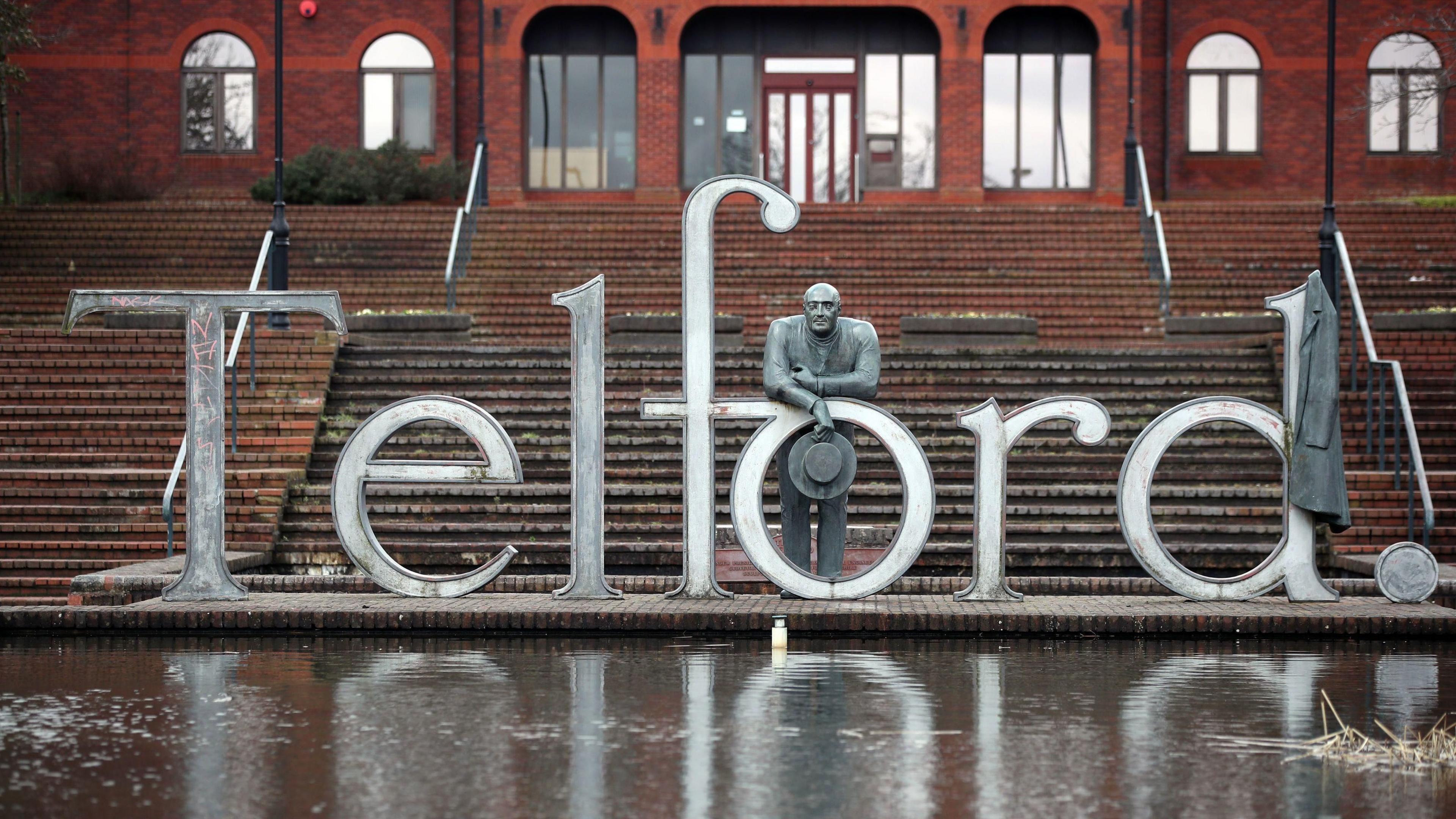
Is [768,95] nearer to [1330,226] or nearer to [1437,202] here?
[1437,202]

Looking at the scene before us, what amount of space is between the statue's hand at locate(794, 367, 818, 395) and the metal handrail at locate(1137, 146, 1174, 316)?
450 inches

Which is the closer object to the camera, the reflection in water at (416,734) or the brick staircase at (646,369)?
the reflection in water at (416,734)

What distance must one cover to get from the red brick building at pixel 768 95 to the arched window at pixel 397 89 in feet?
0.14

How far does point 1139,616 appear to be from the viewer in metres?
9.45

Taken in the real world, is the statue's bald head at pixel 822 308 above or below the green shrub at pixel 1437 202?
below

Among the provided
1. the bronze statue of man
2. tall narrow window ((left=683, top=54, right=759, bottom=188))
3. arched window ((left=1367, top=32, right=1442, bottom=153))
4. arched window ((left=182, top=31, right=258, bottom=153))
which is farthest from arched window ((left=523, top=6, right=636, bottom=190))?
the bronze statue of man

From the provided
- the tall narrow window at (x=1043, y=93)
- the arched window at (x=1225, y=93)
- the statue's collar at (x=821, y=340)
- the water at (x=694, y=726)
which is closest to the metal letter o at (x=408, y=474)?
the water at (x=694, y=726)

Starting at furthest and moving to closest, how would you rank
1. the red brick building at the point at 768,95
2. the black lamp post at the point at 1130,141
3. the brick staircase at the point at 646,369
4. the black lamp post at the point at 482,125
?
1. the red brick building at the point at 768,95
2. the black lamp post at the point at 482,125
3. the black lamp post at the point at 1130,141
4. the brick staircase at the point at 646,369

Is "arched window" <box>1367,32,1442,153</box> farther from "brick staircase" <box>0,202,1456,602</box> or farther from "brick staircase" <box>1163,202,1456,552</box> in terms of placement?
"brick staircase" <box>0,202,1456,602</box>

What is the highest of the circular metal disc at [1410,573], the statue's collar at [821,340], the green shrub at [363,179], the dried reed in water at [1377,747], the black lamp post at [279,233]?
the green shrub at [363,179]

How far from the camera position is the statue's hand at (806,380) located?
10070 millimetres

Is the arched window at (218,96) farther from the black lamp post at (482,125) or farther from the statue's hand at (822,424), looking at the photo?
the statue's hand at (822,424)

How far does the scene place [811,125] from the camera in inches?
1297

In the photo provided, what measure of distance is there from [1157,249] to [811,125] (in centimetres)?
1121
